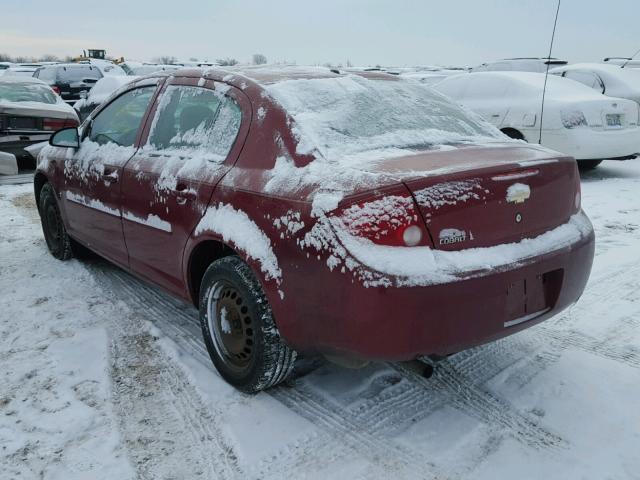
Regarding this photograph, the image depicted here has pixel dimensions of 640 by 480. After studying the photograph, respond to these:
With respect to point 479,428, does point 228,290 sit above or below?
above

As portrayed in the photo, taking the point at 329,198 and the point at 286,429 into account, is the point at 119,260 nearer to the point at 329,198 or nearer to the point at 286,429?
the point at 286,429

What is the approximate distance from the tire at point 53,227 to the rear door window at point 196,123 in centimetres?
184

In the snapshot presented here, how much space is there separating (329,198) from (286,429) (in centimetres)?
109

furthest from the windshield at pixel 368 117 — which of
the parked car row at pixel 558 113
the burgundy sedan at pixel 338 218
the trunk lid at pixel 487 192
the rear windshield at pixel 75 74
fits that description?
the rear windshield at pixel 75 74

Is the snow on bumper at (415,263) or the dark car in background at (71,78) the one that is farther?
the dark car in background at (71,78)

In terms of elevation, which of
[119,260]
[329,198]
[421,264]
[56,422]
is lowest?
[56,422]

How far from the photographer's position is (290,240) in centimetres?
243

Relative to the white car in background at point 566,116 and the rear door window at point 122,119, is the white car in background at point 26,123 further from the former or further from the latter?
the white car in background at point 566,116

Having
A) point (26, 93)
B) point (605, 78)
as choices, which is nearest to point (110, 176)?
point (26, 93)

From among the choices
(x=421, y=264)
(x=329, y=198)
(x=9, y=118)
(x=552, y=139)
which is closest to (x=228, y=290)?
(x=329, y=198)

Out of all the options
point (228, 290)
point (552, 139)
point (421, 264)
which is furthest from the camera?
point (552, 139)

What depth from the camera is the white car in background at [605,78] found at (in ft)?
32.8

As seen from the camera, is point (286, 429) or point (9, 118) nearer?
point (286, 429)

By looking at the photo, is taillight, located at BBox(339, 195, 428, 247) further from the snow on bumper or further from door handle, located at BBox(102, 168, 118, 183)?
door handle, located at BBox(102, 168, 118, 183)
